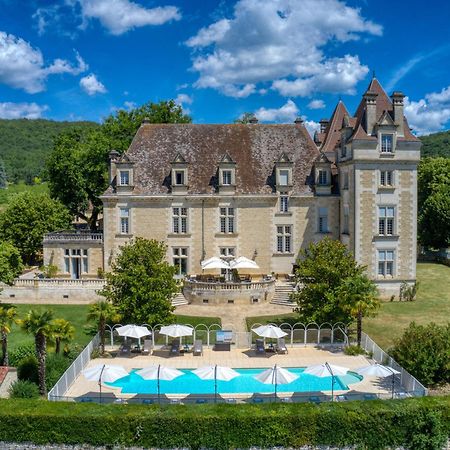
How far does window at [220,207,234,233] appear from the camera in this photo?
45594 mm

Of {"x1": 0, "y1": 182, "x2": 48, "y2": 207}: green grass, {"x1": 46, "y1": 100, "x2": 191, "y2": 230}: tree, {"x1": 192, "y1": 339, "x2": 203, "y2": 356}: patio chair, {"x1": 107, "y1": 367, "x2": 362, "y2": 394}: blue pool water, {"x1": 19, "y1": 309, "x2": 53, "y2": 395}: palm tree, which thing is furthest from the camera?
{"x1": 0, "y1": 182, "x2": 48, "y2": 207}: green grass

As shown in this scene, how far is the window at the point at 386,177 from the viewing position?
42.3m

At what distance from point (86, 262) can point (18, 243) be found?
954cm

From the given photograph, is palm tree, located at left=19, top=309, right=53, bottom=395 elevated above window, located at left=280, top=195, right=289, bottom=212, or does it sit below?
below

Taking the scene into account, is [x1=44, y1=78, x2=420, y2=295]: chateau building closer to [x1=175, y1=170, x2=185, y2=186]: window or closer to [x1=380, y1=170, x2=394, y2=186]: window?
[x1=175, y1=170, x2=185, y2=186]: window

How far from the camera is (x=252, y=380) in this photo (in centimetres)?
2689

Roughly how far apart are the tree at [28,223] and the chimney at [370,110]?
103ft

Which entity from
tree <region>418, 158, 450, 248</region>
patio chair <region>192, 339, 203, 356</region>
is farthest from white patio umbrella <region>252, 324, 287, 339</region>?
tree <region>418, 158, 450, 248</region>

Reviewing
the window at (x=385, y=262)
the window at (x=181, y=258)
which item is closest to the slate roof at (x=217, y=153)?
the window at (x=181, y=258)

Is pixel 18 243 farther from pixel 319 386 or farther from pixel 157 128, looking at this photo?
pixel 319 386

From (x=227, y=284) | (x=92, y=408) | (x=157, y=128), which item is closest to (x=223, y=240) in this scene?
(x=227, y=284)

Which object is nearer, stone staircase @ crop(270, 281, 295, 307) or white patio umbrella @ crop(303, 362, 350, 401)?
white patio umbrella @ crop(303, 362, 350, 401)

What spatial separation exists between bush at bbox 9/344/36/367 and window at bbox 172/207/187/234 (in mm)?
18591

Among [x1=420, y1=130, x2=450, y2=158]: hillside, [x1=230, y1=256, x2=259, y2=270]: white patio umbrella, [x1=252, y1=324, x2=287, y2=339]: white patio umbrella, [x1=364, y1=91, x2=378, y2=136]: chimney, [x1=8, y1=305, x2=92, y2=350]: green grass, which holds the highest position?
[x1=420, y1=130, x2=450, y2=158]: hillside
